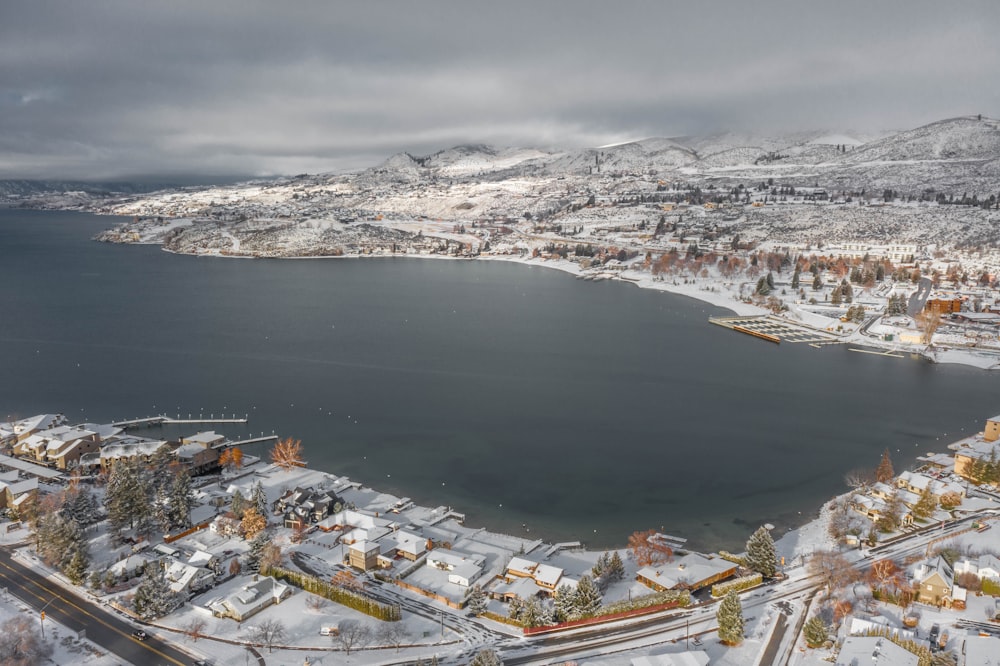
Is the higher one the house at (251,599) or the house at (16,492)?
the house at (16,492)

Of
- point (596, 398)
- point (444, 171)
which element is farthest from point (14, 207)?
point (596, 398)

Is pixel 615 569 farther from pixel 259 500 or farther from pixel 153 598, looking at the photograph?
pixel 153 598

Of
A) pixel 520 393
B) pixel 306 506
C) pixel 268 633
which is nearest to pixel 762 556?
pixel 268 633

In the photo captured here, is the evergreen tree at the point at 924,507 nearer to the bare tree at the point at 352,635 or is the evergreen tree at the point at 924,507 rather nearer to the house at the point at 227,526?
the bare tree at the point at 352,635

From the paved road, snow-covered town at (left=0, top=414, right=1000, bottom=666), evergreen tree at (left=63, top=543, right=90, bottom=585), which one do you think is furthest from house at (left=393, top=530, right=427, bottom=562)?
evergreen tree at (left=63, top=543, right=90, bottom=585)

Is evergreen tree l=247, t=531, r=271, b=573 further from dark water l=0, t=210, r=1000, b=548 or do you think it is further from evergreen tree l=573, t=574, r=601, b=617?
evergreen tree l=573, t=574, r=601, b=617

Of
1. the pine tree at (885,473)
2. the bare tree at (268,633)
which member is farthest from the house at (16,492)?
the pine tree at (885,473)

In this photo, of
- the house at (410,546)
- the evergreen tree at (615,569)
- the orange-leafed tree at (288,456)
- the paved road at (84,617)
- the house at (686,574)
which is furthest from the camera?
the orange-leafed tree at (288,456)
